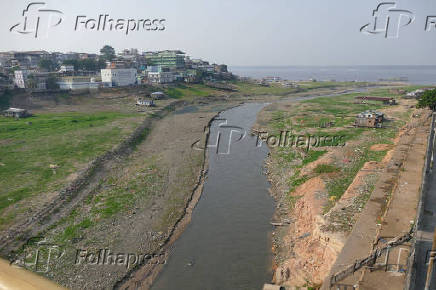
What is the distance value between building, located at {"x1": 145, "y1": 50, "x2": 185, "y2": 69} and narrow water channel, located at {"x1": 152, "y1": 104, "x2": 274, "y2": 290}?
93550mm

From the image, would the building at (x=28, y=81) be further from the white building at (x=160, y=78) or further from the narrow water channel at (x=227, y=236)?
the narrow water channel at (x=227, y=236)

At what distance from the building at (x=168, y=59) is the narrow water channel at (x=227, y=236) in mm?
93550

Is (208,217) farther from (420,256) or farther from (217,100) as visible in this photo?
(217,100)

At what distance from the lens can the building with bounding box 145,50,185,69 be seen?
392ft

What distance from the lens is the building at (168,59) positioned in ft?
392

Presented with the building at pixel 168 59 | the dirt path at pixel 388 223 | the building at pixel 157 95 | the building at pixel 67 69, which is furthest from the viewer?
the building at pixel 168 59

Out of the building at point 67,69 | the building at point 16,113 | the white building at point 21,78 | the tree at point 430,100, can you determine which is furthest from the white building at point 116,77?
the tree at point 430,100

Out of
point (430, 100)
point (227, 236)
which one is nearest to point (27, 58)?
point (227, 236)

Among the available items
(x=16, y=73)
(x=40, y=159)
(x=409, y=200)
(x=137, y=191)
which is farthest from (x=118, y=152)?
(x=16, y=73)

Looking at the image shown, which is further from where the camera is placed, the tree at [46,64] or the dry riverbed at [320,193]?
the tree at [46,64]

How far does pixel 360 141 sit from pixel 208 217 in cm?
2476

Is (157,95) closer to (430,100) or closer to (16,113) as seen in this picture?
(16,113)

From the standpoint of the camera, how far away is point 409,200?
17.6 metres

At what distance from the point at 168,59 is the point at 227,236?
113 meters
